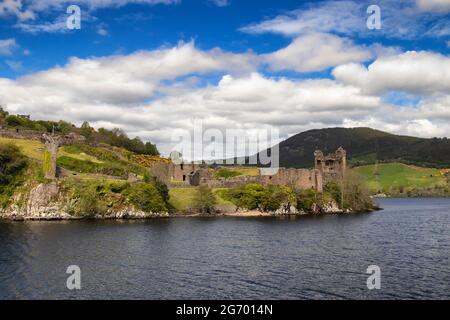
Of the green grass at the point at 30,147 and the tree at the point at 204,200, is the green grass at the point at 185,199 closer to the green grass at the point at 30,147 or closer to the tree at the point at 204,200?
the tree at the point at 204,200

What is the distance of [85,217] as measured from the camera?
70.6 metres

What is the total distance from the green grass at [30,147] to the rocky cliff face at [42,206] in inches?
332

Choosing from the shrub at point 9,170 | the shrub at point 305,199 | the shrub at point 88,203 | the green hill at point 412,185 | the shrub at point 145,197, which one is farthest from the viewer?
the green hill at point 412,185

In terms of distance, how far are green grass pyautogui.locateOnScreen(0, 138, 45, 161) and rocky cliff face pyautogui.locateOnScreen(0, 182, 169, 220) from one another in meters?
8.43

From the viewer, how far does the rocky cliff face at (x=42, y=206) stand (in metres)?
69.8

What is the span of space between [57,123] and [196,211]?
6681 centimetres

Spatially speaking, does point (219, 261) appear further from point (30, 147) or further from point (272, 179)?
point (30, 147)

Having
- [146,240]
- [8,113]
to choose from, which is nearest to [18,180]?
[146,240]

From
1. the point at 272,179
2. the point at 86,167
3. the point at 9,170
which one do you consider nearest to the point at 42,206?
the point at 9,170

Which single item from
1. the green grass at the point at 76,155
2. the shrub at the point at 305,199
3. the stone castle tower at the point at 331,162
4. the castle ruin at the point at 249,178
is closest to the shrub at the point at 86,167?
the green grass at the point at 76,155

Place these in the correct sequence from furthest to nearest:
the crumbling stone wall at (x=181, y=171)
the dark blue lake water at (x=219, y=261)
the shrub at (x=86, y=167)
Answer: the crumbling stone wall at (x=181, y=171)
the shrub at (x=86, y=167)
the dark blue lake water at (x=219, y=261)

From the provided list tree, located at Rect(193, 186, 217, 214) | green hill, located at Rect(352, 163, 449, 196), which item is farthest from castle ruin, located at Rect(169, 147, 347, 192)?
green hill, located at Rect(352, 163, 449, 196)

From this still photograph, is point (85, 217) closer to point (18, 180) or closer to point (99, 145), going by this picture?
point (18, 180)

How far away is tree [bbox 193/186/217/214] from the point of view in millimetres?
79625
